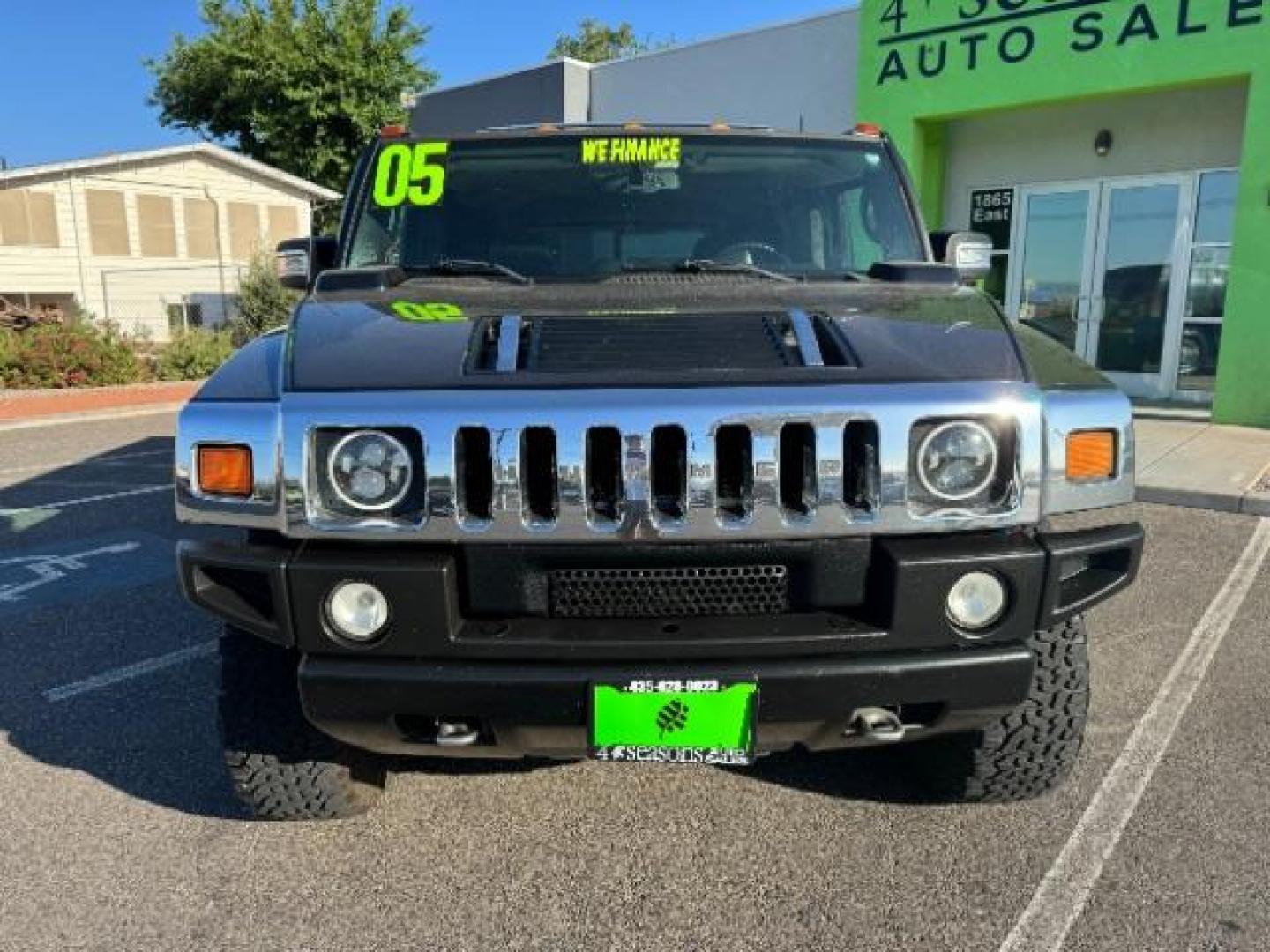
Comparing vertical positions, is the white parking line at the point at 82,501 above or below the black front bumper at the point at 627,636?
below

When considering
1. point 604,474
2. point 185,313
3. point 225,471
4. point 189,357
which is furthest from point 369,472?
point 185,313

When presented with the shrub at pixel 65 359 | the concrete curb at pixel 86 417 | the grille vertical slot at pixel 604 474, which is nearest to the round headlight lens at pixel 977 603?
the grille vertical slot at pixel 604 474

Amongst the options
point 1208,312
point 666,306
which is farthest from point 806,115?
point 666,306

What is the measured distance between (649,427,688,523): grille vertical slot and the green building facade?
379 inches

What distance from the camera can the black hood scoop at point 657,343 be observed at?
2195mm

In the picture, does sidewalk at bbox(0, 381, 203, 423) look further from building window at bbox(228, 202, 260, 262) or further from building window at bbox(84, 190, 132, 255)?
building window at bbox(228, 202, 260, 262)

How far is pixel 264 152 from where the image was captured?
30422 mm

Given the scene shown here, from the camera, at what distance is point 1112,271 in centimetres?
1157

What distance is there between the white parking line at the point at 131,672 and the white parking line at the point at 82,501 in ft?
11.6

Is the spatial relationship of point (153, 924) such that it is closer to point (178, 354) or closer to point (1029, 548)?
point (1029, 548)

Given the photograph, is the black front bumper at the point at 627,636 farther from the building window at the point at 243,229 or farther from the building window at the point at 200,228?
the building window at the point at 243,229

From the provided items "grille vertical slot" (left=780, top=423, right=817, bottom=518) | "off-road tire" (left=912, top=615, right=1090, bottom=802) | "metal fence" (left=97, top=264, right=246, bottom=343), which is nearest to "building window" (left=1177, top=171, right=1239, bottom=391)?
"off-road tire" (left=912, top=615, right=1090, bottom=802)

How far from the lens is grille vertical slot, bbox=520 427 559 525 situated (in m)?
2.03

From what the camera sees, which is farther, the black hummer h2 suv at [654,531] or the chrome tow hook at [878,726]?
the chrome tow hook at [878,726]
